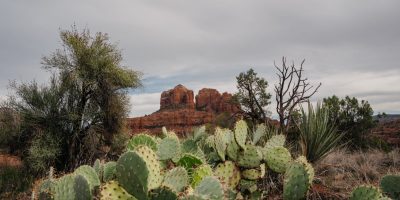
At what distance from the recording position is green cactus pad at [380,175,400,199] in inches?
129

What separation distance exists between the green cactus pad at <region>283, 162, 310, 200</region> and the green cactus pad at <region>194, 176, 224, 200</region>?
952mm

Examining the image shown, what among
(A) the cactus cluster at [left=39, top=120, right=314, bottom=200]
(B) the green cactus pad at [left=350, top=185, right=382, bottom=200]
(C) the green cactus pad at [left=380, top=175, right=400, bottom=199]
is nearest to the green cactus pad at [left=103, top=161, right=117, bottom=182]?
(A) the cactus cluster at [left=39, top=120, right=314, bottom=200]

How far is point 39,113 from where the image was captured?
59.3 ft

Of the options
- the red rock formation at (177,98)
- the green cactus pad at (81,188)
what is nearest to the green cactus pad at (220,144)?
the green cactus pad at (81,188)

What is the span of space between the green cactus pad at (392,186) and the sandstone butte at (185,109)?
78.2 metres

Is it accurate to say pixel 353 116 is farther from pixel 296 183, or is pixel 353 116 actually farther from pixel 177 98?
pixel 177 98

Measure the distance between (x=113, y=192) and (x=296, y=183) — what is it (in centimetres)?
151

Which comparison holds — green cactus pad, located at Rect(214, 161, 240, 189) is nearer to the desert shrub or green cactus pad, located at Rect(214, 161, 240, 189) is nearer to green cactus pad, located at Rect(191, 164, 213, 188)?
green cactus pad, located at Rect(191, 164, 213, 188)

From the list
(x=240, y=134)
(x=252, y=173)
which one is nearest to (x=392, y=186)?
(x=252, y=173)

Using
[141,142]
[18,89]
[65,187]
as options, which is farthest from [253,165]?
[18,89]

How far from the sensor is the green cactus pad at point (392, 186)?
3.29m

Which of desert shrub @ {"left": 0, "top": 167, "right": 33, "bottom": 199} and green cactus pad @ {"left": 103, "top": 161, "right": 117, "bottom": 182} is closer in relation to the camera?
green cactus pad @ {"left": 103, "top": 161, "right": 117, "bottom": 182}

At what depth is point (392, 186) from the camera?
3.31m

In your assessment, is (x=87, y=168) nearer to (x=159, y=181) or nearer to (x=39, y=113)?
(x=159, y=181)
